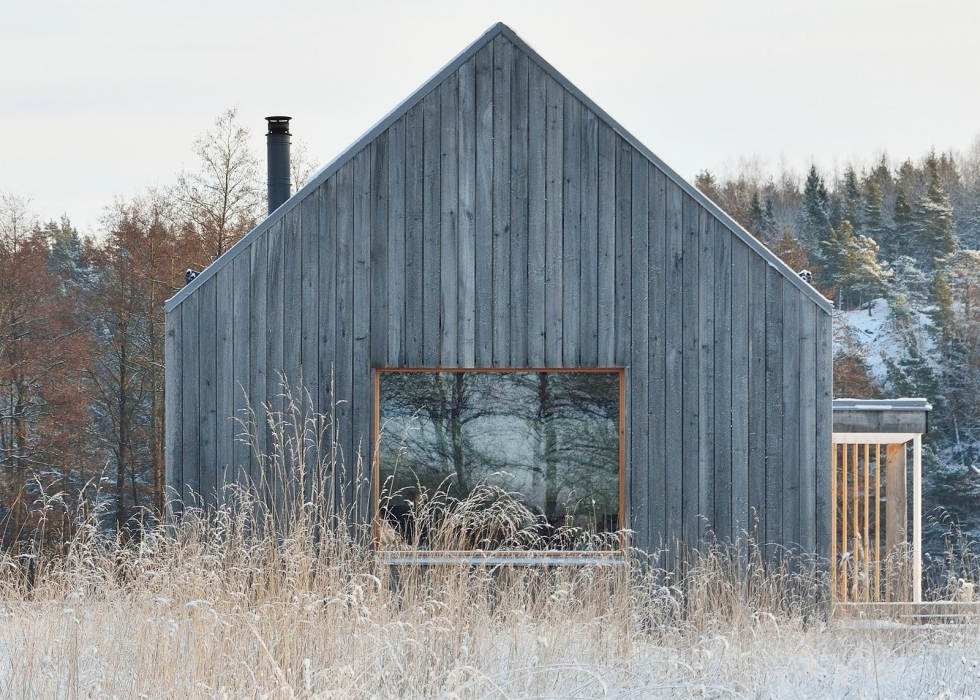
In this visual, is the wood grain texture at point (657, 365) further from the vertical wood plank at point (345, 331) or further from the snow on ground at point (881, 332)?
the snow on ground at point (881, 332)

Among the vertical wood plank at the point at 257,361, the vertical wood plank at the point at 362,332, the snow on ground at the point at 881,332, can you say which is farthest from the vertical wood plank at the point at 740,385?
the snow on ground at the point at 881,332

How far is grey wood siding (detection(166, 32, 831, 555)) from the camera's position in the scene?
7754mm

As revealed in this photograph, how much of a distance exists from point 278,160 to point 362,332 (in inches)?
106

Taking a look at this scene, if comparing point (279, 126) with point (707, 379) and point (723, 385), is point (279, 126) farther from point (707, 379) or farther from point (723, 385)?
point (723, 385)

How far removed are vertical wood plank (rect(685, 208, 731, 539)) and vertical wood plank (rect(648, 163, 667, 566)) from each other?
255 mm

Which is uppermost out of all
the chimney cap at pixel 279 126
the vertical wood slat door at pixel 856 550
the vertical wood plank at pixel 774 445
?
the chimney cap at pixel 279 126

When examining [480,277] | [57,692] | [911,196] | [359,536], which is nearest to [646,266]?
[480,277]

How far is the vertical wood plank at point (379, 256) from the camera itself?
7766 mm

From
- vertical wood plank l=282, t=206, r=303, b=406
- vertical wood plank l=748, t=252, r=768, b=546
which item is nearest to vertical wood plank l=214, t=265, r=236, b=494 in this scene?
vertical wood plank l=282, t=206, r=303, b=406

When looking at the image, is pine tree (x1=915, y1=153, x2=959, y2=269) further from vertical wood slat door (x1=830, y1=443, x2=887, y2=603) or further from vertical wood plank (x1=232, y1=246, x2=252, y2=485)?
vertical wood plank (x1=232, y1=246, x2=252, y2=485)

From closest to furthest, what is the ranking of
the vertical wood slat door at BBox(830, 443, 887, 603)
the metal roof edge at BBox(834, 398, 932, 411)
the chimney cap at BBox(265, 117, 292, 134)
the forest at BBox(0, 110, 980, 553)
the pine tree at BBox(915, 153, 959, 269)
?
the vertical wood slat door at BBox(830, 443, 887, 603) < the metal roof edge at BBox(834, 398, 932, 411) < the chimney cap at BBox(265, 117, 292, 134) < the forest at BBox(0, 110, 980, 553) < the pine tree at BBox(915, 153, 959, 269)

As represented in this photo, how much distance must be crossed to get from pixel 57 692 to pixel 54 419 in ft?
57.8

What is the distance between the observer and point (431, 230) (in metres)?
7.83

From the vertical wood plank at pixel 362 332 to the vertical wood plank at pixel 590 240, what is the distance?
5.02 ft
